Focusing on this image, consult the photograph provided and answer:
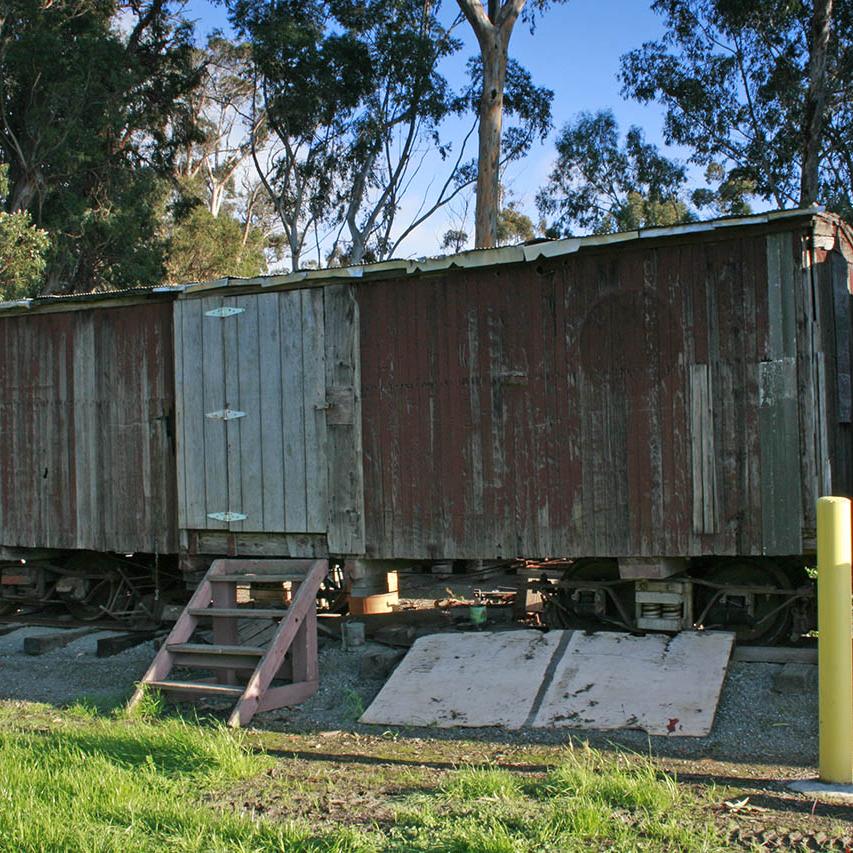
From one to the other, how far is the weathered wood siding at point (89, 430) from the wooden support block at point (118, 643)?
0.87m

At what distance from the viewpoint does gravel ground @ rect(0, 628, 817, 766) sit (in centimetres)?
585

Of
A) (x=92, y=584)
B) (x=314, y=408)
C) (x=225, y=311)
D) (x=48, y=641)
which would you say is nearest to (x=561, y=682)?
(x=314, y=408)

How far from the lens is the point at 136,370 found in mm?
10078

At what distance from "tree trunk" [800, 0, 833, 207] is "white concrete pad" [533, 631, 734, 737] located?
16911mm

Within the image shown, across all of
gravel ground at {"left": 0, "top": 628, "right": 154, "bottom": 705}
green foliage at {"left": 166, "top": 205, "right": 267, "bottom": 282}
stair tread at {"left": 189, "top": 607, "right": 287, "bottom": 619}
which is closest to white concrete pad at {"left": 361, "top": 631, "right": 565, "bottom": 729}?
stair tread at {"left": 189, "top": 607, "right": 287, "bottom": 619}

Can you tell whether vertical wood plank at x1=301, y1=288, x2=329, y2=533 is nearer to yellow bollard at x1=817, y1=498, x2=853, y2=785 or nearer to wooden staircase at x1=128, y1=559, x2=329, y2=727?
wooden staircase at x1=128, y1=559, x2=329, y2=727

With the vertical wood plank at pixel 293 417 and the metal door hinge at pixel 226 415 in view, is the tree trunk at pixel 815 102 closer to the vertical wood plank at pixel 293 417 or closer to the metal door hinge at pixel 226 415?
the vertical wood plank at pixel 293 417

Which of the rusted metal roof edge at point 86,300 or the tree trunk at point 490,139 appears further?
the tree trunk at point 490,139

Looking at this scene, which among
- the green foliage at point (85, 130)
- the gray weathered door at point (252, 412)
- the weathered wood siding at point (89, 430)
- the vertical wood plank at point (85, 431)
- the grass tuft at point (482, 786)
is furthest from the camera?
the green foliage at point (85, 130)

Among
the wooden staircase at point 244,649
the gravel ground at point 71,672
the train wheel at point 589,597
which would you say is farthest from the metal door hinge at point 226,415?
the train wheel at point 589,597

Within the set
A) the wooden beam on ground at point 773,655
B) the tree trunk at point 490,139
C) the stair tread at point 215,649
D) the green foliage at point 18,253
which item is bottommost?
the wooden beam on ground at point 773,655

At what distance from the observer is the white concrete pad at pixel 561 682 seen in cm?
637

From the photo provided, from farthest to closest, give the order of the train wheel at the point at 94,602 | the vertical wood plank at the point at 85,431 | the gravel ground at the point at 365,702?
the train wheel at the point at 94,602 < the vertical wood plank at the point at 85,431 < the gravel ground at the point at 365,702

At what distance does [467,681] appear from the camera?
7.07m
